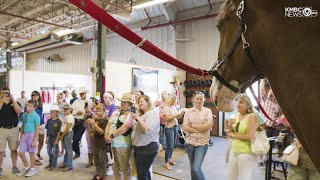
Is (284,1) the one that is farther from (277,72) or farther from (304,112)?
(304,112)

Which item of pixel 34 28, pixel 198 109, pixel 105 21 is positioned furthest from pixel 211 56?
pixel 105 21

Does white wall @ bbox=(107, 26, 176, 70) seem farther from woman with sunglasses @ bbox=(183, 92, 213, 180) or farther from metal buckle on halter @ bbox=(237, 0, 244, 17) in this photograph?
metal buckle on halter @ bbox=(237, 0, 244, 17)

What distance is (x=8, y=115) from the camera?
15.3 ft

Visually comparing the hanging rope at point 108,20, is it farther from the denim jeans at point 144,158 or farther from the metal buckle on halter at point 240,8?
the denim jeans at point 144,158

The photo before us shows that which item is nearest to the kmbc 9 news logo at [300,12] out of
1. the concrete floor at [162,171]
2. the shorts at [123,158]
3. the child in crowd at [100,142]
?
the shorts at [123,158]

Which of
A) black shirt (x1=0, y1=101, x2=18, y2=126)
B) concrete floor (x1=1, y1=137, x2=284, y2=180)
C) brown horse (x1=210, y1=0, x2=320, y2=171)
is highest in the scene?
brown horse (x1=210, y1=0, x2=320, y2=171)

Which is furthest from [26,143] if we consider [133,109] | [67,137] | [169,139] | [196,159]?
[196,159]

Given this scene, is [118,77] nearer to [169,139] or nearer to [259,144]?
[169,139]

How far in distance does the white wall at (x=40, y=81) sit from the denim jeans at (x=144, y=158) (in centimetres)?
619

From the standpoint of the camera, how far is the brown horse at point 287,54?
73 centimetres

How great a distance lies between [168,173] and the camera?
16.7ft

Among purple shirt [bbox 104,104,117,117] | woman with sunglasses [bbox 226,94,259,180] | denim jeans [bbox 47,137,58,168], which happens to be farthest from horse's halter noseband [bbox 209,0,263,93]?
denim jeans [bbox 47,137,58,168]

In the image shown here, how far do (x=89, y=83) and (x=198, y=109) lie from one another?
7.21 metres

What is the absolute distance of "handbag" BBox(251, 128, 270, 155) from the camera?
308 cm
